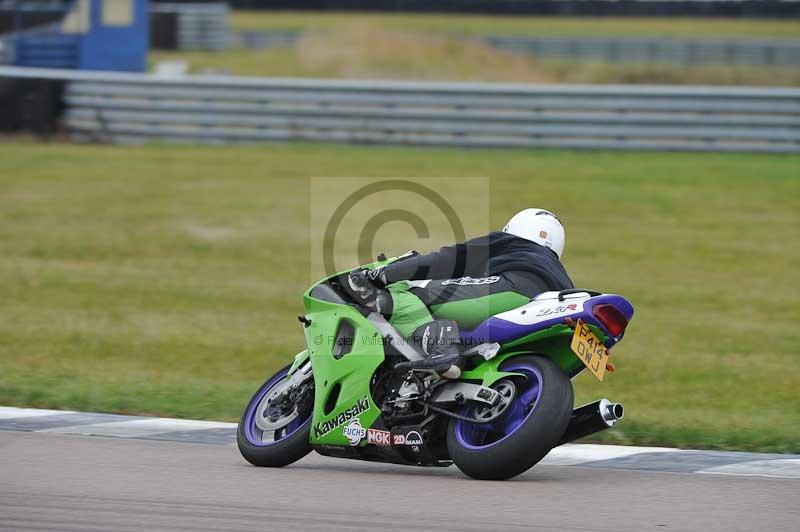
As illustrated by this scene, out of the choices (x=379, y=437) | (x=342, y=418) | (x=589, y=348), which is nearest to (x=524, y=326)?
(x=589, y=348)

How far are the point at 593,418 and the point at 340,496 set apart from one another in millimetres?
1285

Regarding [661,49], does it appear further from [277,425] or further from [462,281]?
[277,425]

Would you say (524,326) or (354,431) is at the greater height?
(524,326)

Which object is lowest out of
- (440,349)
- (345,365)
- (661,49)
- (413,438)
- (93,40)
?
(413,438)

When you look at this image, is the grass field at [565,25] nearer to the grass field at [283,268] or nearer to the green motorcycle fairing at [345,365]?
the grass field at [283,268]

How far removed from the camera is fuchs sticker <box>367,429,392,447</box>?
604 cm

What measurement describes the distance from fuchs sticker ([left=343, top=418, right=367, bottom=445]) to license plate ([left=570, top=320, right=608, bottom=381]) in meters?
1.16

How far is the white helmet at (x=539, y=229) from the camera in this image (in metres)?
6.24

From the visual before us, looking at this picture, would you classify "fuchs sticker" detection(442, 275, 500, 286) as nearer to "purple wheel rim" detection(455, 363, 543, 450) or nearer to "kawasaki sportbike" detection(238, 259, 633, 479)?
"kawasaki sportbike" detection(238, 259, 633, 479)

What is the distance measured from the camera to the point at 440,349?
5961 millimetres

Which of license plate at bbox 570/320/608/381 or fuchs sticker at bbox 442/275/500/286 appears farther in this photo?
fuchs sticker at bbox 442/275/500/286

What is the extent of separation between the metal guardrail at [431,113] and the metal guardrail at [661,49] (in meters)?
22.1

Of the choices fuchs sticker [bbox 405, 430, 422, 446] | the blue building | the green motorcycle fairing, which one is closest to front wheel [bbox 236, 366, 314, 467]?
the green motorcycle fairing

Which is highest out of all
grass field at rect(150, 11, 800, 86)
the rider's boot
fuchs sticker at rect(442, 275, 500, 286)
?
grass field at rect(150, 11, 800, 86)
